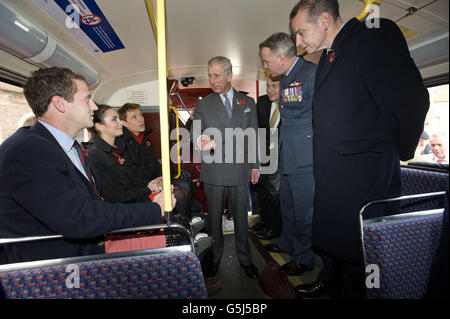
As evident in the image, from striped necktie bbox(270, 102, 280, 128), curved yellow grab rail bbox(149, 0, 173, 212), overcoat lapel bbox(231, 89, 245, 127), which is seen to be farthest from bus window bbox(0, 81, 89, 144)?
striped necktie bbox(270, 102, 280, 128)

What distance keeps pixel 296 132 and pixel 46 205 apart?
190 cm

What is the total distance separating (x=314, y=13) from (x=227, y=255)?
8.68 feet

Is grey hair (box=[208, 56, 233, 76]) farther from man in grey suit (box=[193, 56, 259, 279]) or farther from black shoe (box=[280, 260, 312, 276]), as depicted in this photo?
black shoe (box=[280, 260, 312, 276])

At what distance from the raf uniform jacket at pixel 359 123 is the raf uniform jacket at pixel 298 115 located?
43 centimetres

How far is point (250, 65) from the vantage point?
375 cm

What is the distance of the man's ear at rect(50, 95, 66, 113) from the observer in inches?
52.0

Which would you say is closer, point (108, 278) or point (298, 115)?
point (108, 278)

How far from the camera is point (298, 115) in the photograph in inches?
76.9

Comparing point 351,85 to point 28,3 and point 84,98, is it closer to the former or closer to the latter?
point 84,98

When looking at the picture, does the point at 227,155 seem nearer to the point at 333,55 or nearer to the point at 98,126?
the point at 333,55

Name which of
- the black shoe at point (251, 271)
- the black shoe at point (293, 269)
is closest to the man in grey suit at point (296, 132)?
the black shoe at point (293, 269)

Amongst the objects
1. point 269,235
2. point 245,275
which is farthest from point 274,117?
point 245,275

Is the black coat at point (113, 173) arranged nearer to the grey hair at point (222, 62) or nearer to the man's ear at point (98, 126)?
the man's ear at point (98, 126)

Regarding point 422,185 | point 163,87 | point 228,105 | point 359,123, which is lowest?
point 422,185
